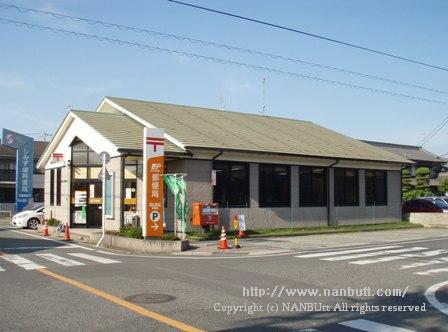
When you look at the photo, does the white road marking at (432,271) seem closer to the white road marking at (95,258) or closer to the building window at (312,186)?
the white road marking at (95,258)

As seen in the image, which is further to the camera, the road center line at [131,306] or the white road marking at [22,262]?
the white road marking at [22,262]

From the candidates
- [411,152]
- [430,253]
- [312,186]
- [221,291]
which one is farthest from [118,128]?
[411,152]

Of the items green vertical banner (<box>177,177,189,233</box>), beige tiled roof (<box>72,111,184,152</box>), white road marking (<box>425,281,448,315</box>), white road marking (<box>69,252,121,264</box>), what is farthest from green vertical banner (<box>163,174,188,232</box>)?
white road marking (<box>425,281,448,315</box>)

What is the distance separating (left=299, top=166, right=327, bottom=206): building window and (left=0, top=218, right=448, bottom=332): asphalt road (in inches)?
381

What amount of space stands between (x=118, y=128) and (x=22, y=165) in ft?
54.7

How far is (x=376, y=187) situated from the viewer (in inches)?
1219

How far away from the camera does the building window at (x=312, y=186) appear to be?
88.1 feet

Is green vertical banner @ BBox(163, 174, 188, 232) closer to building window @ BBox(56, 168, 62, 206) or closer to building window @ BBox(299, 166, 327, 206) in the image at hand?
building window @ BBox(299, 166, 327, 206)

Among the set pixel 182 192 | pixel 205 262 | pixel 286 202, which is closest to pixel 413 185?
pixel 286 202

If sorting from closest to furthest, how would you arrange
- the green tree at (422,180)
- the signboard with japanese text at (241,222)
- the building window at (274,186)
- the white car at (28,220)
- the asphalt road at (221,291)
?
1. the asphalt road at (221,291)
2. the signboard with japanese text at (241,222)
3. the building window at (274,186)
4. the white car at (28,220)
5. the green tree at (422,180)

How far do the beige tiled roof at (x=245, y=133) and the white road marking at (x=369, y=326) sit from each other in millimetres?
15247

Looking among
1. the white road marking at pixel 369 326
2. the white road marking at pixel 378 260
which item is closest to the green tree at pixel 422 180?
the white road marking at pixel 378 260

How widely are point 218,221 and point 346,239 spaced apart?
5385 millimetres

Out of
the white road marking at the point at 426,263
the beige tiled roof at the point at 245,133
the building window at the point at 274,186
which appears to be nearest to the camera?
the white road marking at the point at 426,263
